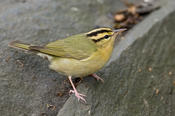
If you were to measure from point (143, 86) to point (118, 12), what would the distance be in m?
2.80

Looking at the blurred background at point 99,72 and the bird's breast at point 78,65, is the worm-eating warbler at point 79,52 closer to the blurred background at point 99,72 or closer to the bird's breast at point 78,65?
the bird's breast at point 78,65

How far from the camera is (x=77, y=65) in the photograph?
187 inches

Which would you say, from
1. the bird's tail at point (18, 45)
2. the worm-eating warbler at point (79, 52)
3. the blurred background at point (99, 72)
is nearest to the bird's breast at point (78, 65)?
the worm-eating warbler at point (79, 52)

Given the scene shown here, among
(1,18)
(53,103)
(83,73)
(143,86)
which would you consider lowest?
(143,86)

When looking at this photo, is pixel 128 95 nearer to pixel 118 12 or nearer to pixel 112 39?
pixel 112 39

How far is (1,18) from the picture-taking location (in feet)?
19.1

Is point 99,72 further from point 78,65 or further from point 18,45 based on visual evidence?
point 18,45

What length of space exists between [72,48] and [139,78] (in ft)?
5.63

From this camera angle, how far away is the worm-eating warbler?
474 centimetres

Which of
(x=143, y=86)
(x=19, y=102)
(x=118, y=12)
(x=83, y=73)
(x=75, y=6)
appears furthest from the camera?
(x=118, y=12)

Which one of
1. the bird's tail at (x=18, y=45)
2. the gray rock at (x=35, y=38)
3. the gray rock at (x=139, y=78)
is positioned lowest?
the gray rock at (x=139, y=78)

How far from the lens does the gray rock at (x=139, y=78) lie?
4762 mm

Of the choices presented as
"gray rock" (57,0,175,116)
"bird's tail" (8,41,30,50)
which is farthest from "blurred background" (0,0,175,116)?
"bird's tail" (8,41,30,50)

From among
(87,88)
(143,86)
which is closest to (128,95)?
(143,86)
